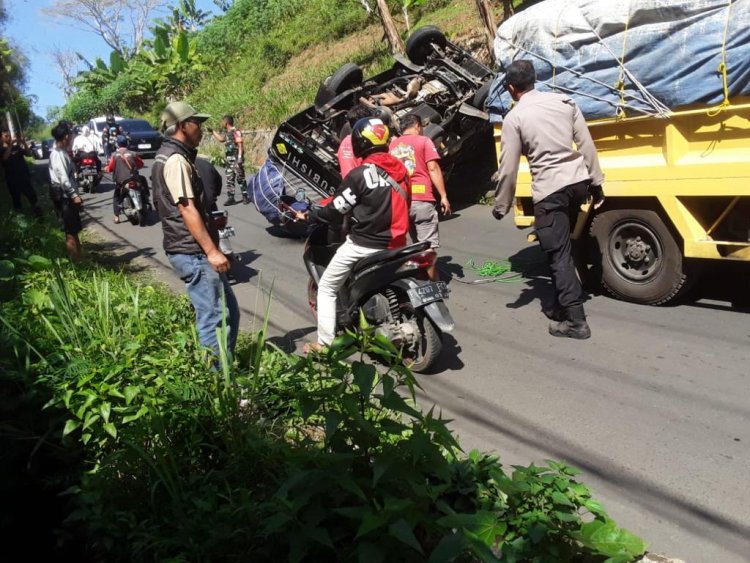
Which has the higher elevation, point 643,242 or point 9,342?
point 9,342

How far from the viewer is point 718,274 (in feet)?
21.1

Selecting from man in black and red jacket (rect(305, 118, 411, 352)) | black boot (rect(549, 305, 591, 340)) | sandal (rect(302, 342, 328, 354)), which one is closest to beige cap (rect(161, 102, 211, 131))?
man in black and red jacket (rect(305, 118, 411, 352))

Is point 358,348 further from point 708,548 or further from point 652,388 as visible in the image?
point 652,388

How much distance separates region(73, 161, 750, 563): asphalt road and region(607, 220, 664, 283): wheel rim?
0.30m

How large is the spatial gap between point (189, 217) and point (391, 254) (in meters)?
1.45

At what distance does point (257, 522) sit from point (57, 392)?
1.71 metres

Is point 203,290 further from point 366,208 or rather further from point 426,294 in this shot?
point 426,294

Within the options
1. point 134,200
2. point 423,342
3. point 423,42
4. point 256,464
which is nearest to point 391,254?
point 423,342

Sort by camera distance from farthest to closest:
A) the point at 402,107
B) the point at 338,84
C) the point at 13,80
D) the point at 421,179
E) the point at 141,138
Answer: the point at 13,80, the point at 141,138, the point at 338,84, the point at 402,107, the point at 421,179

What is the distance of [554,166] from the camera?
17.8 feet

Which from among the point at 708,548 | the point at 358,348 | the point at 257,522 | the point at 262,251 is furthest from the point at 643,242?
the point at 262,251

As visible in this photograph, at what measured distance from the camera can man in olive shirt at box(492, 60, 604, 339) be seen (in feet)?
17.7

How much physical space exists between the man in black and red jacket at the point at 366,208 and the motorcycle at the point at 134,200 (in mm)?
8260

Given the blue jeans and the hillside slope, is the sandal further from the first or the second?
the hillside slope
